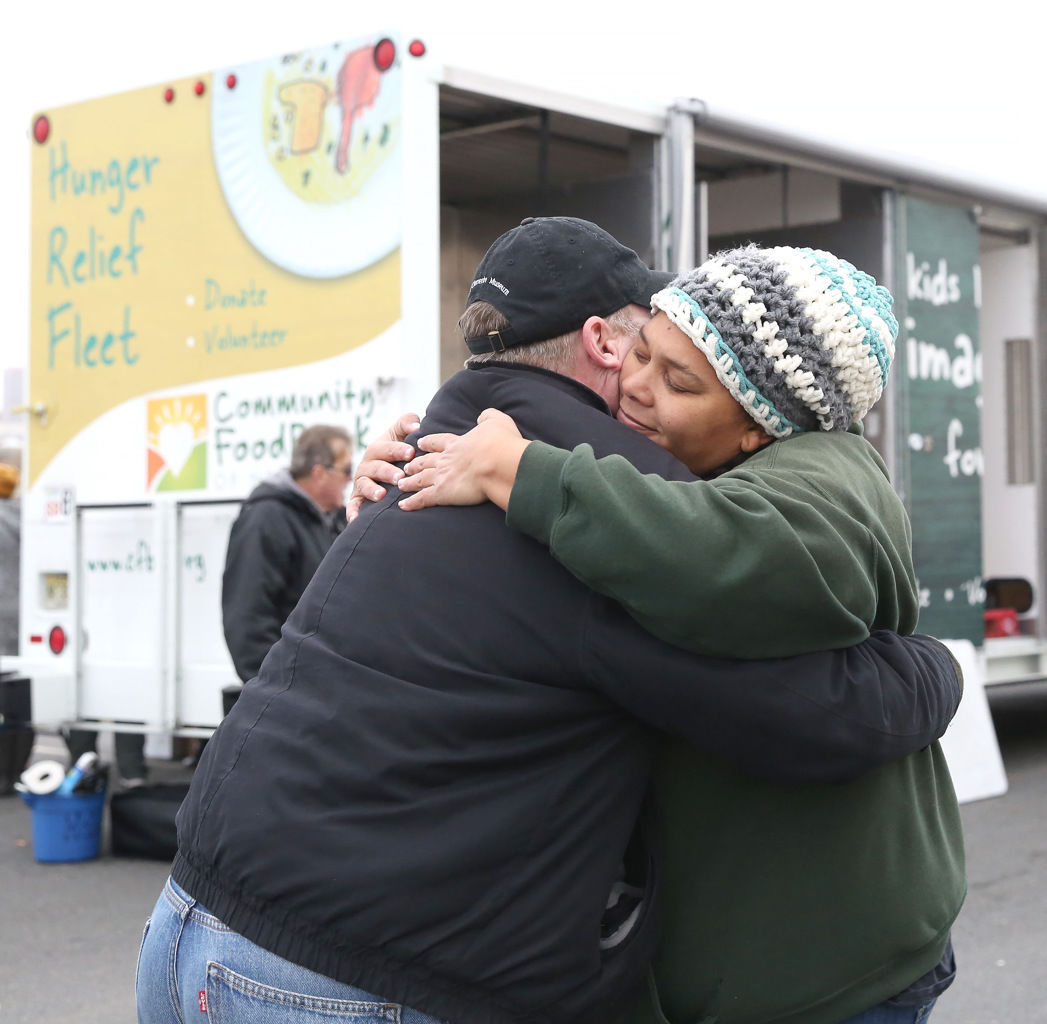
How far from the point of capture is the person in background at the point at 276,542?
19.4 ft

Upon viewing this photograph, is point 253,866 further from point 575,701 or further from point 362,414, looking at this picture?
point 362,414

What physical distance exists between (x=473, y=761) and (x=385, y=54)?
493 centimetres

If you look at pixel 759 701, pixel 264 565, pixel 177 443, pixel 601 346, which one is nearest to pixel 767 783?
pixel 759 701

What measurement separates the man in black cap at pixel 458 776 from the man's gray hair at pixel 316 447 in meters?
4.35

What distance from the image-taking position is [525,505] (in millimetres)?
1555

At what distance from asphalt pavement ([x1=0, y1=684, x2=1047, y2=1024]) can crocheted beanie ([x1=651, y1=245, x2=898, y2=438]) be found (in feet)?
10.4

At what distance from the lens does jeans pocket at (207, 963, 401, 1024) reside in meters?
1.49

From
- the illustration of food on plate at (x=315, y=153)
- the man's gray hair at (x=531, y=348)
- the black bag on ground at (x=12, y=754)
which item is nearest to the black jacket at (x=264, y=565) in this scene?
the illustration of food on plate at (x=315, y=153)

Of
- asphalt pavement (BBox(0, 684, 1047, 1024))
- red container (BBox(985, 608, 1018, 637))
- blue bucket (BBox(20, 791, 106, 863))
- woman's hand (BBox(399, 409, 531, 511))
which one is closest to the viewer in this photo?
woman's hand (BBox(399, 409, 531, 511))

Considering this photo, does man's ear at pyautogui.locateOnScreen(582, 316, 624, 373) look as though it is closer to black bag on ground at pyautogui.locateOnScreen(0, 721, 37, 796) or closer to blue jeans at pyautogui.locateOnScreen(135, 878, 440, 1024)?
blue jeans at pyautogui.locateOnScreen(135, 878, 440, 1024)

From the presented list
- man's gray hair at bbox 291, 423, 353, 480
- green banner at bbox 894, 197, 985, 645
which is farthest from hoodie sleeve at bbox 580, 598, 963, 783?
green banner at bbox 894, 197, 985, 645

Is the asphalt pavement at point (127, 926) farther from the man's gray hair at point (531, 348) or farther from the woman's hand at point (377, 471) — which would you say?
the man's gray hair at point (531, 348)

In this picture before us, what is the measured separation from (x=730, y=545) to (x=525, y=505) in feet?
0.72

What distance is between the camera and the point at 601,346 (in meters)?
1.82
